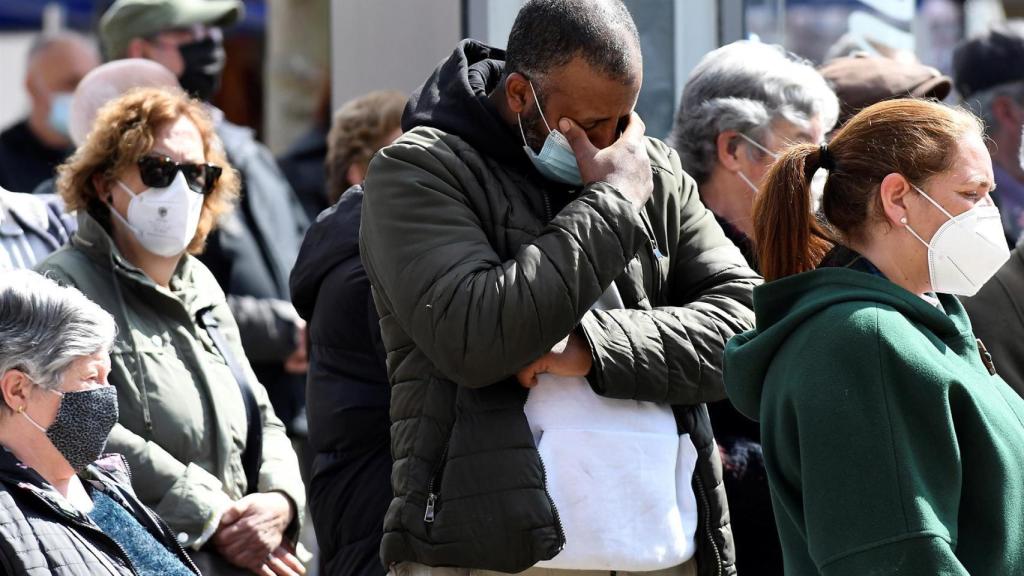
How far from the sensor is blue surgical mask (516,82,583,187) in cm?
344

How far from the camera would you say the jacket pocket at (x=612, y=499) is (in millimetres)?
3232

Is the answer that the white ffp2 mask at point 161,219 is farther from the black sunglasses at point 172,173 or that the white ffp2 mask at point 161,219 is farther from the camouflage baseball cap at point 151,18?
the camouflage baseball cap at point 151,18

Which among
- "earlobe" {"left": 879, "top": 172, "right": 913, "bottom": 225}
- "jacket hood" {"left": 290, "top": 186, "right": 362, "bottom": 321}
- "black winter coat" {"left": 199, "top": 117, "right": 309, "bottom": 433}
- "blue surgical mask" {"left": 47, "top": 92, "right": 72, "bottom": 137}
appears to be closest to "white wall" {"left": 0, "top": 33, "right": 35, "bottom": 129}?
"blue surgical mask" {"left": 47, "top": 92, "right": 72, "bottom": 137}

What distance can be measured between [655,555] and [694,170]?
5.82 feet

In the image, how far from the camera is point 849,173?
3105 mm

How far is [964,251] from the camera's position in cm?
305

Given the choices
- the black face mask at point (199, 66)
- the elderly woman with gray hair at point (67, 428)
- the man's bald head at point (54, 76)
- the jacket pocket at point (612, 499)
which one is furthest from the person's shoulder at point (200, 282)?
the man's bald head at point (54, 76)

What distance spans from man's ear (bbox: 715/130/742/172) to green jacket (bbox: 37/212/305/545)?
5.09 feet

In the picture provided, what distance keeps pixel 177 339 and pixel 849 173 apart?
2.18 metres

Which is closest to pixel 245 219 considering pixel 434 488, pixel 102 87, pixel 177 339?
pixel 102 87

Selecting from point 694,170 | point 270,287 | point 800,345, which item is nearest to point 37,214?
point 270,287

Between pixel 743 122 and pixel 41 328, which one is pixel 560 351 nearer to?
pixel 41 328

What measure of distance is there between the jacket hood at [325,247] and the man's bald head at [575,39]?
0.89 metres

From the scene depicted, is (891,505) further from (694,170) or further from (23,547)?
(694,170)
